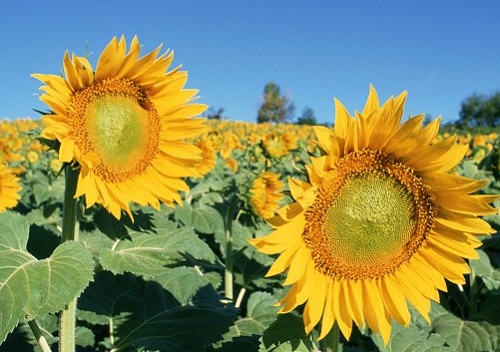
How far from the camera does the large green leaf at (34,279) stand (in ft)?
4.94

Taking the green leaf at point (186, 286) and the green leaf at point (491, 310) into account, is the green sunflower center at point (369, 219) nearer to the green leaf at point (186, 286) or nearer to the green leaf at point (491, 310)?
the green leaf at point (186, 286)

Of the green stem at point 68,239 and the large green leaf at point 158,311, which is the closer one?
the green stem at point 68,239

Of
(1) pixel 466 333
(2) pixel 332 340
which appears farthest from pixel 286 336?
(1) pixel 466 333

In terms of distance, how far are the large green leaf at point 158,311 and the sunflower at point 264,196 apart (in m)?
1.28

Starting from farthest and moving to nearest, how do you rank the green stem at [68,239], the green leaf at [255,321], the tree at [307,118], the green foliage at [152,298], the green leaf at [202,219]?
the tree at [307,118] < the green leaf at [202,219] < the green leaf at [255,321] < the green stem at [68,239] < the green foliage at [152,298]

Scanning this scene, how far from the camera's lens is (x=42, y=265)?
5.49 feet

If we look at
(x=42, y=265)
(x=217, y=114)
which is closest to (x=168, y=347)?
(x=42, y=265)

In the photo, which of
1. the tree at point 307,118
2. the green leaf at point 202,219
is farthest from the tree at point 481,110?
the green leaf at point 202,219

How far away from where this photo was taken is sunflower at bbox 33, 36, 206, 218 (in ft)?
6.10

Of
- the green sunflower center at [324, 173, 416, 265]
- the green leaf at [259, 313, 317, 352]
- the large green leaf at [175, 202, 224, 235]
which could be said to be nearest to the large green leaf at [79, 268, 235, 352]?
the green leaf at [259, 313, 317, 352]

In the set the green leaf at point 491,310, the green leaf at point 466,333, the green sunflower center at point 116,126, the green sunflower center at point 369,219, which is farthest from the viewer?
the green leaf at point 491,310

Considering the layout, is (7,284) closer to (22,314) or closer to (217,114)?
(22,314)

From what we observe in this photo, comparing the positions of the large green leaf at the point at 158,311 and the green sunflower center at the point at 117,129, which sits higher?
the green sunflower center at the point at 117,129

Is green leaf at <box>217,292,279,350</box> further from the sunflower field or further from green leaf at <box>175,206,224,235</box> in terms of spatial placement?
green leaf at <box>175,206,224,235</box>
